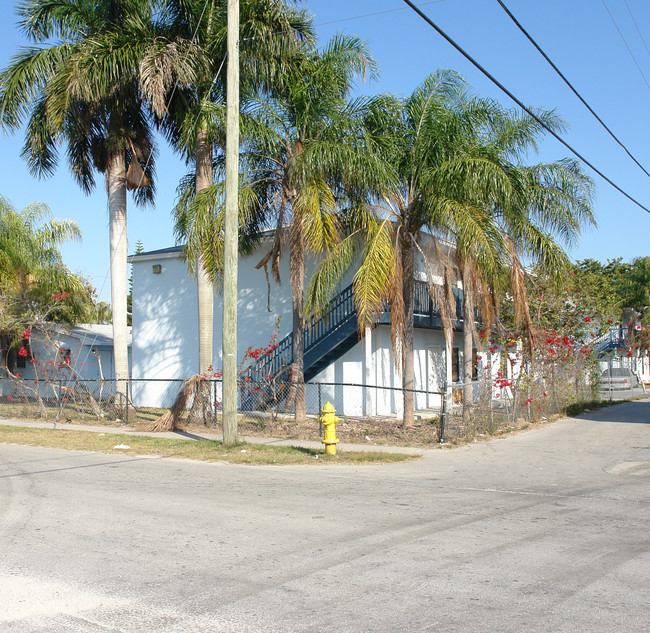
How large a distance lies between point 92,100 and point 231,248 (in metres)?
7.30

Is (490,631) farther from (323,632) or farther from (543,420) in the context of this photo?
(543,420)

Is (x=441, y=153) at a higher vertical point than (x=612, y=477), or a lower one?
higher

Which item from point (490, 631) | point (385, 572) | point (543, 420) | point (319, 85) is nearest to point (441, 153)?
point (319, 85)

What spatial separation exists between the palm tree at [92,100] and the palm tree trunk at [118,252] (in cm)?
3

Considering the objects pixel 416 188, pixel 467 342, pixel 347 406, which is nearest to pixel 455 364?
pixel 347 406

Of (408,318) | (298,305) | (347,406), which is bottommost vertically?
(347,406)

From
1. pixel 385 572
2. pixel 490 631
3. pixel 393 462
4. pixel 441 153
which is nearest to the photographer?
pixel 490 631

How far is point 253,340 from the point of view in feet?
72.9

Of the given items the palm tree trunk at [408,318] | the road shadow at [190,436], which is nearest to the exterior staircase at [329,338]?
the road shadow at [190,436]

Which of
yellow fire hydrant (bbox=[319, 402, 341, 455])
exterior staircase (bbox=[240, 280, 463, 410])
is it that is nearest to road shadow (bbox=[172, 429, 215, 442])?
exterior staircase (bbox=[240, 280, 463, 410])

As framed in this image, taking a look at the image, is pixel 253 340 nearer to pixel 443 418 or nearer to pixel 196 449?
pixel 196 449

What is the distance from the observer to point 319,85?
1623 cm

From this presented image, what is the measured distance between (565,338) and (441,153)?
308 inches

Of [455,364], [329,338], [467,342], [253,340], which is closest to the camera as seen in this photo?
[467,342]
